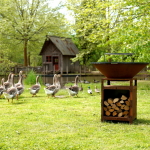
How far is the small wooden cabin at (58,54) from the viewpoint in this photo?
43.9m

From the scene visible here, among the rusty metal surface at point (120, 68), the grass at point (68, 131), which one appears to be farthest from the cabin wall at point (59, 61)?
the rusty metal surface at point (120, 68)

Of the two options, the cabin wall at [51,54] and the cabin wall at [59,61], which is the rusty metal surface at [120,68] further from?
the cabin wall at [51,54]

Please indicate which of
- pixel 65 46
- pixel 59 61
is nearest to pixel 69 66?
pixel 59 61

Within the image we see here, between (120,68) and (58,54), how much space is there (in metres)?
37.5

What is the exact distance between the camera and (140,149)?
555 centimetres

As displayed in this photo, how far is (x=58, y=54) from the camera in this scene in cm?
4488

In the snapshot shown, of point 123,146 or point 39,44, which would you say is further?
point 39,44

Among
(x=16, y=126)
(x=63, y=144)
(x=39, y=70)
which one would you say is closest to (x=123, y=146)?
(x=63, y=144)

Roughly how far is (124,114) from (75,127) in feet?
5.06

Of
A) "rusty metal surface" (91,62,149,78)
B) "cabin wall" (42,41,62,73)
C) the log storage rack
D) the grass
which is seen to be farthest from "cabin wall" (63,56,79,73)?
"rusty metal surface" (91,62,149,78)

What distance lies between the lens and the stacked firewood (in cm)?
796

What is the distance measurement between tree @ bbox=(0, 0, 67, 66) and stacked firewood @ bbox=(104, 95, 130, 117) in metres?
34.2

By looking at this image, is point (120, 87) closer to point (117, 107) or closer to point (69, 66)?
point (117, 107)

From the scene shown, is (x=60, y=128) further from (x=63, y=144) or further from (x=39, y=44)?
(x=39, y=44)
